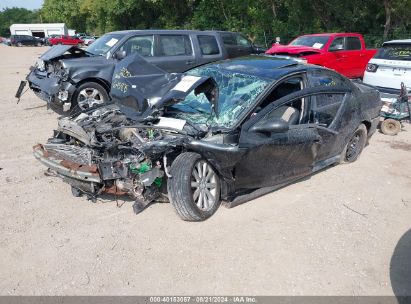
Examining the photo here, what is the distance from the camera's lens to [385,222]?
4035 millimetres

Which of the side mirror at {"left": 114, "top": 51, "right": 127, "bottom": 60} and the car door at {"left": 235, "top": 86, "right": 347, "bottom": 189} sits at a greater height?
the side mirror at {"left": 114, "top": 51, "right": 127, "bottom": 60}

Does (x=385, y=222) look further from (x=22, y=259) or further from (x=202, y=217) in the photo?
(x=22, y=259)

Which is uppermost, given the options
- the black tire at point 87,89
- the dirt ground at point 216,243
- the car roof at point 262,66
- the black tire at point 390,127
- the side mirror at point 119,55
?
the side mirror at point 119,55

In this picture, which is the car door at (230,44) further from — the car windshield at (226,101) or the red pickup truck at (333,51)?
the car windshield at (226,101)

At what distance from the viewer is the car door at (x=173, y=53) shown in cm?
839

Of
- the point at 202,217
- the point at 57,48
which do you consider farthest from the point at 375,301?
the point at 57,48

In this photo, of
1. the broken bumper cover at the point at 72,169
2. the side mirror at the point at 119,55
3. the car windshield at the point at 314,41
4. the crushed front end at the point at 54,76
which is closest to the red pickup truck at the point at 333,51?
the car windshield at the point at 314,41

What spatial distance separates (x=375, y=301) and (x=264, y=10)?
22519 mm

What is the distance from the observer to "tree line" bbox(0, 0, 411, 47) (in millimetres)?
17755

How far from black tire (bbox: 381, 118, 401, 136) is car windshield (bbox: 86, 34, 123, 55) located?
5.72m

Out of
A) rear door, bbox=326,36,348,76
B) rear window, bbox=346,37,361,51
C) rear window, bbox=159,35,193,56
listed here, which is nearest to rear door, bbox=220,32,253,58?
rear window, bbox=159,35,193,56

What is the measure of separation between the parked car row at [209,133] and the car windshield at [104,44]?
3.46m

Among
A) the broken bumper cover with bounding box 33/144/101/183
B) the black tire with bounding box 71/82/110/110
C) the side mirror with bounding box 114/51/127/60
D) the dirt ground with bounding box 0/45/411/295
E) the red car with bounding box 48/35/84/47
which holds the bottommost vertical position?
the dirt ground with bounding box 0/45/411/295

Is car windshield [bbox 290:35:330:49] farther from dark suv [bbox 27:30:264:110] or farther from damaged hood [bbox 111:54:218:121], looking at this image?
damaged hood [bbox 111:54:218:121]
